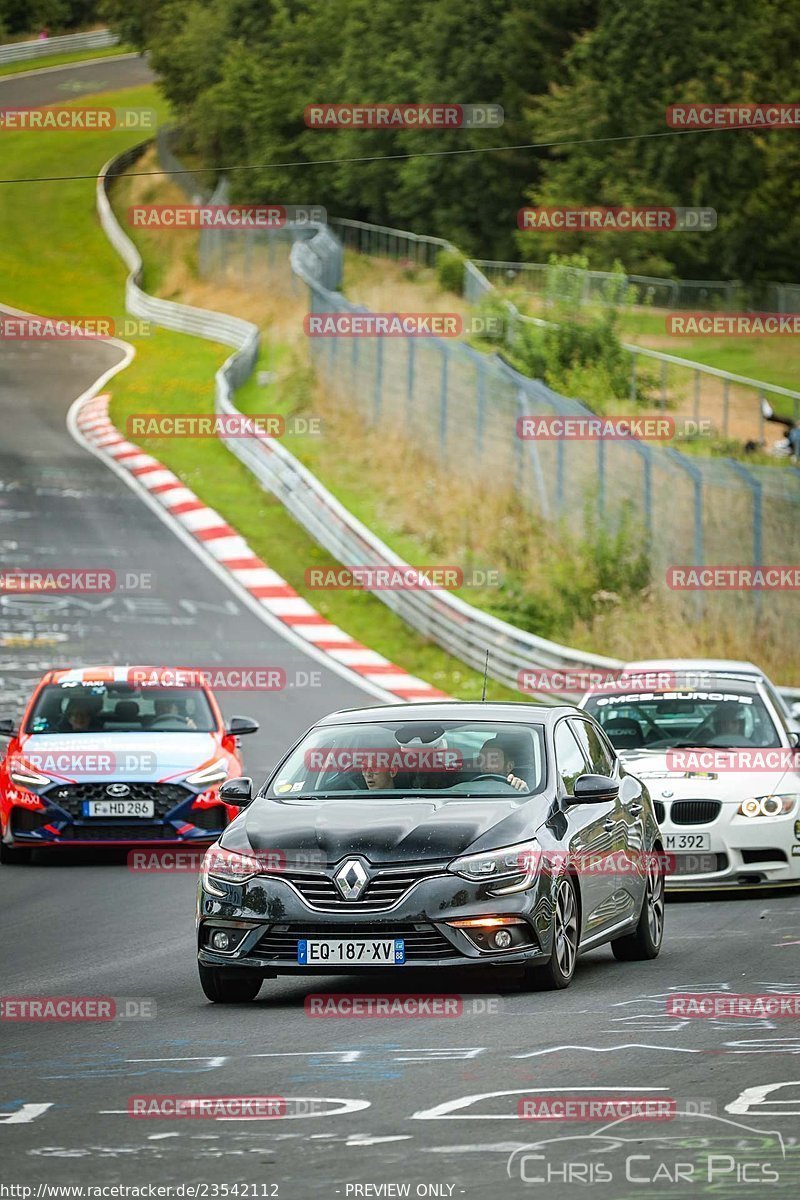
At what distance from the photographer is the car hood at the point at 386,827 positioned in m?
9.96

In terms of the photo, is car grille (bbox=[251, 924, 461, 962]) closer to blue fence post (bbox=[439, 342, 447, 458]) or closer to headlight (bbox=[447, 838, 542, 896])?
headlight (bbox=[447, 838, 542, 896])

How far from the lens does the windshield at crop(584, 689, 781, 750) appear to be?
1639cm

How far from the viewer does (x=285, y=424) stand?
42.7 m

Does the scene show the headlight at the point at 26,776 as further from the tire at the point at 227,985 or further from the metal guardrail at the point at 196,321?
the metal guardrail at the point at 196,321

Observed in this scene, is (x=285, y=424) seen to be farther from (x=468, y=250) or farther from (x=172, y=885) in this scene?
(x=468, y=250)

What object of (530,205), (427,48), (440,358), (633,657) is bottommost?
(633,657)

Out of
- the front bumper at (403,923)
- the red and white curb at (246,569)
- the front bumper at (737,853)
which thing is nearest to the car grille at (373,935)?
the front bumper at (403,923)

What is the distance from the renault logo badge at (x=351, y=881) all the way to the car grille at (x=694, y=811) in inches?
232

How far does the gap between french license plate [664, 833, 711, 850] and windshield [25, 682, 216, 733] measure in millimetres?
4789

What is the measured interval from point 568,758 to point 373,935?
1990 millimetres

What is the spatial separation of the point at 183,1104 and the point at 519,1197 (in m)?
1.78

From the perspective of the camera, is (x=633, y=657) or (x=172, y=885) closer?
(x=172, y=885)

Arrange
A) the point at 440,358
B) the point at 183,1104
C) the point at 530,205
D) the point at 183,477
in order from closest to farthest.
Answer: the point at 183,1104, the point at 440,358, the point at 183,477, the point at 530,205

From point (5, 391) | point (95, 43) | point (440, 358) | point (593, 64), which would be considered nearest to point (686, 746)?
point (440, 358)
